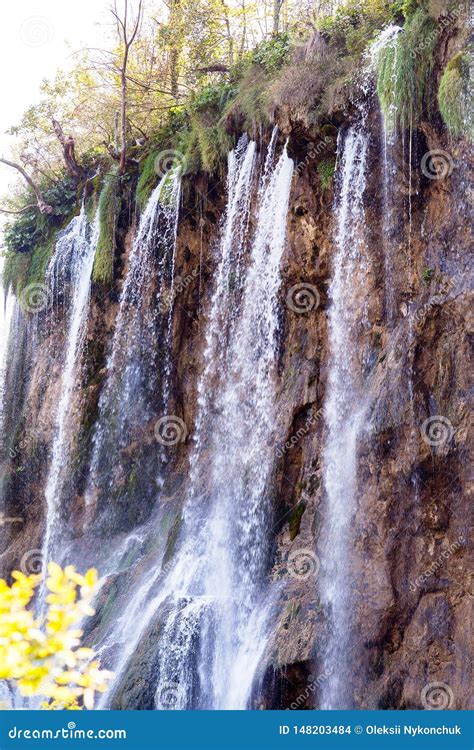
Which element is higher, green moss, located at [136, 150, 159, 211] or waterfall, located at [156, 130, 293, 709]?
green moss, located at [136, 150, 159, 211]

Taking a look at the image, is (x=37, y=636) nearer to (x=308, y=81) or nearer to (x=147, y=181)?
(x=308, y=81)

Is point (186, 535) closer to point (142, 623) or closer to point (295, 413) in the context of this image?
point (142, 623)

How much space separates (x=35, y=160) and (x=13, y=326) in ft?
12.6

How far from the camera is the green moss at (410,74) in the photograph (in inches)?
344

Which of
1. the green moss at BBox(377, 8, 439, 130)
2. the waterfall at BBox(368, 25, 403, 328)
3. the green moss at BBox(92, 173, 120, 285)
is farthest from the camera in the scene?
the green moss at BBox(92, 173, 120, 285)

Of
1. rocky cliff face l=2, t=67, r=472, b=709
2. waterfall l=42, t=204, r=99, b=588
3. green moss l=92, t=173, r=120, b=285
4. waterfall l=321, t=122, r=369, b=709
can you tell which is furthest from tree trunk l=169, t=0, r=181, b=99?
waterfall l=321, t=122, r=369, b=709

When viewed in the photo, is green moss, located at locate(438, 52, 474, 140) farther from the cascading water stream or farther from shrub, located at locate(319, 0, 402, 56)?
the cascading water stream

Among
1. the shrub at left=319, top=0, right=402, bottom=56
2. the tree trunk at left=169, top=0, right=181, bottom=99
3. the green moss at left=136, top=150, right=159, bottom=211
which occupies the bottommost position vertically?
the green moss at left=136, top=150, right=159, bottom=211

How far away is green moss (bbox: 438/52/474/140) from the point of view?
8.04m

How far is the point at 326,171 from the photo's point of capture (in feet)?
33.8

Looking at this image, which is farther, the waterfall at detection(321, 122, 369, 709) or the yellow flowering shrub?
the waterfall at detection(321, 122, 369, 709)

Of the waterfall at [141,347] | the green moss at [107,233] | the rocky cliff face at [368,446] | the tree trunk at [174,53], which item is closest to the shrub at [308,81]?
the rocky cliff face at [368,446]

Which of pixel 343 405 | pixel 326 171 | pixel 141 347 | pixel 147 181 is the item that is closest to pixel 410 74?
pixel 326 171

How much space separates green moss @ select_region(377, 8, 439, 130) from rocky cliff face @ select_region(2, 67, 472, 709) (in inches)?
10.0
